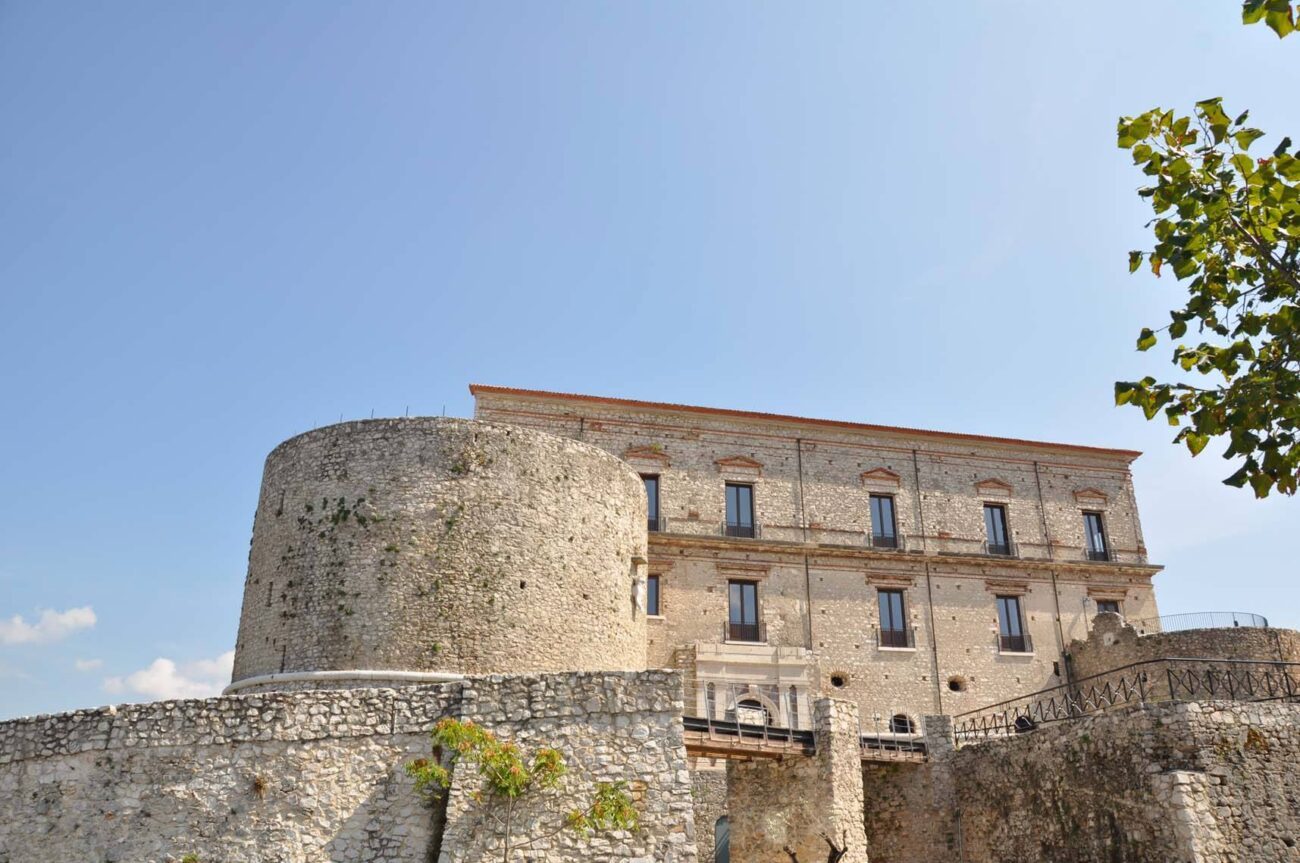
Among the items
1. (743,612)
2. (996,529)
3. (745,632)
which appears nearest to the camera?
(745,632)

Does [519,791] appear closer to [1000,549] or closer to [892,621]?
[892,621]

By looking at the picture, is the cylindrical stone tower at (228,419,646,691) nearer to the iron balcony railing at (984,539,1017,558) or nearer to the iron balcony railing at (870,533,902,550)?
the iron balcony railing at (870,533,902,550)

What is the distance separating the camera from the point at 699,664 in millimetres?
23953

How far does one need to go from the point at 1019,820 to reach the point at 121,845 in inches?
512

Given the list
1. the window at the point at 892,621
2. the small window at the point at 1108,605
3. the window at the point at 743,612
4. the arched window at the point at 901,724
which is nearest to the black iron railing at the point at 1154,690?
the arched window at the point at 901,724

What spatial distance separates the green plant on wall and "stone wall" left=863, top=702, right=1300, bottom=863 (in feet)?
23.5

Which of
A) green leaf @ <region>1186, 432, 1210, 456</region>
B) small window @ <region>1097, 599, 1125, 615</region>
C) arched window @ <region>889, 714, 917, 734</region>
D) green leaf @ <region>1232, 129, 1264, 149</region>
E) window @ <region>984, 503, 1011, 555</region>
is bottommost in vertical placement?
green leaf @ <region>1186, 432, 1210, 456</region>

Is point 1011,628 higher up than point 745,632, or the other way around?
point 1011,628

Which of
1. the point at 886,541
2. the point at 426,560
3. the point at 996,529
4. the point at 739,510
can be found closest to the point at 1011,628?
the point at 996,529

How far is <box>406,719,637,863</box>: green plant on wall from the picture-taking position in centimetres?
1131

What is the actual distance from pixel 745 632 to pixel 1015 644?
7683mm

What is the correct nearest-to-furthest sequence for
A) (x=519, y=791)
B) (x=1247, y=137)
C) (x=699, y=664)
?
(x=1247, y=137) < (x=519, y=791) < (x=699, y=664)

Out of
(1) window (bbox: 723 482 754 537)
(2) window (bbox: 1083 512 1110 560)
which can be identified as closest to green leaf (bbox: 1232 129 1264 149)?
(1) window (bbox: 723 482 754 537)

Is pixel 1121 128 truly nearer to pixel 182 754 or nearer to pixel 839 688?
pixel 182 754
